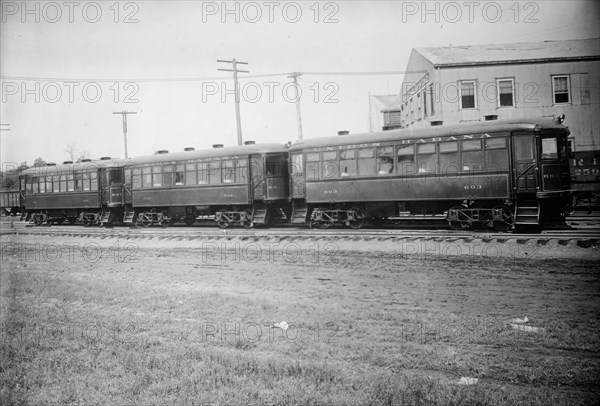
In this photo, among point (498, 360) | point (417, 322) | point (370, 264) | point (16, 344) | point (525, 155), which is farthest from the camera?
point (525, 155)

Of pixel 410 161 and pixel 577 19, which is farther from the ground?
pixel 577 19

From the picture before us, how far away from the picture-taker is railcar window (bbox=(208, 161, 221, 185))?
Answer: 1816cm

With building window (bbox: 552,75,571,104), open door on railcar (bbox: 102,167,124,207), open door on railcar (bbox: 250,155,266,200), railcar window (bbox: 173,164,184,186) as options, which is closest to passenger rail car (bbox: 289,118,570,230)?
open door on railcar (bbox: 250,155,266,200)

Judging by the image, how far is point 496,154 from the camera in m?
12.7

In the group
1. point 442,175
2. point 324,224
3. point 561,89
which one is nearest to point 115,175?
point 324,224

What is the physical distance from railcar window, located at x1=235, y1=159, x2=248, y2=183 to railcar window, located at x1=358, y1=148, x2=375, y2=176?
16.1 ft

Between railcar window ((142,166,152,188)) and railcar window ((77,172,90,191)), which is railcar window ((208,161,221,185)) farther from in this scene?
railcar window ((77,172,90,191))

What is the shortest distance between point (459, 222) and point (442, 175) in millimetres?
1640

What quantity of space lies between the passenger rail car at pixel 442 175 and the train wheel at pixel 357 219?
0.04m

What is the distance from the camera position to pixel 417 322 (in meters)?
6.26

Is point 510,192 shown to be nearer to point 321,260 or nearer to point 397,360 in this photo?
point 321,260

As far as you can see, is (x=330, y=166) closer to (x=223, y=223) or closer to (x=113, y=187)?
(x=223, y=223)

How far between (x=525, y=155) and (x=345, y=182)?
226 inches

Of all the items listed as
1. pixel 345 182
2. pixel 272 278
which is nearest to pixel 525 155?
pixel 345 182
